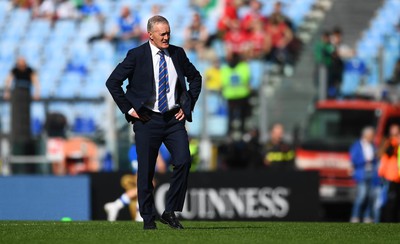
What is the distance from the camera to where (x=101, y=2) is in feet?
98.7

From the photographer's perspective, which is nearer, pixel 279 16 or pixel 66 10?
pixel 279 16

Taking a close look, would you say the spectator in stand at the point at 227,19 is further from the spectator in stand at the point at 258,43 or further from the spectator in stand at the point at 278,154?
the spectator in stand at the point at 278,154

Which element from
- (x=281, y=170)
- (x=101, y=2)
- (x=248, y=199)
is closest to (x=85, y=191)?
(x=248, y=199)

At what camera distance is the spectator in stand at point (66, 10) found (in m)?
29.9

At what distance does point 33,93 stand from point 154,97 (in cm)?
1223

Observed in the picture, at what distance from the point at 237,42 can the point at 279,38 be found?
0.95 meters

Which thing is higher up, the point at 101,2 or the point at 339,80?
the point at 101,2

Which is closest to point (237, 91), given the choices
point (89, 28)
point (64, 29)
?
point (89, 28)

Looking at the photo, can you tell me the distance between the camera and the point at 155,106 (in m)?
11.2

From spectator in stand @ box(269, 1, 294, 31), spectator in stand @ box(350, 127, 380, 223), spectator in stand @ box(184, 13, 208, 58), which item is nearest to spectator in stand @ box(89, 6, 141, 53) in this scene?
spectator in stand @ box(184, 13, 208, 58)

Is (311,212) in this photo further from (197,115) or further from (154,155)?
(154,155)

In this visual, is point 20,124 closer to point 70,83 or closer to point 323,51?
point 70,83

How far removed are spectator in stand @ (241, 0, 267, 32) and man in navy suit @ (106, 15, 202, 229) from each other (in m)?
15.1

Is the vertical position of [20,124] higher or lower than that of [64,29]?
lower
